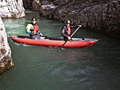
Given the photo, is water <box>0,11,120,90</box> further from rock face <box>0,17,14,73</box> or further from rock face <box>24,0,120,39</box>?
rock face <box>24,0,120,39</box>

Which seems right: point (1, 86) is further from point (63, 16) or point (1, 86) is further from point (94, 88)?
point (63, 16)

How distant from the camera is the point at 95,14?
1221 centimetres

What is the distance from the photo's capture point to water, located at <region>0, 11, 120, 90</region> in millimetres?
4926

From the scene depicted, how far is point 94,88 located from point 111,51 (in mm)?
4000

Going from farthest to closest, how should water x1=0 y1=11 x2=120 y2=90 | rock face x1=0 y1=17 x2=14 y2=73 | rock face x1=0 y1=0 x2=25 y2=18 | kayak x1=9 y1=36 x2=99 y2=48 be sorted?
rock face x1=0 y1=0 x2=25 y2=18 < kayak x1=9 y1=36 x2=99 y2=48 < water x1=0 y1=11 x2=120 y2=90 < rock face x1=0 y1=17 x2=14 y2=73

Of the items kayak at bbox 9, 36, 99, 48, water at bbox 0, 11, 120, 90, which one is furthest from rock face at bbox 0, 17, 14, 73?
kayak at bbox 9, 36, 99, 48

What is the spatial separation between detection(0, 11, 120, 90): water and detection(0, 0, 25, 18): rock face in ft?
49.6

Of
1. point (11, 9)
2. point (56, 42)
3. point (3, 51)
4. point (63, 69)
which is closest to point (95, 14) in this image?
point (56, 42)

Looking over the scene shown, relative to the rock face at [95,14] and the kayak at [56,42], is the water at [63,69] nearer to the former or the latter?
the kayak at [56,42]

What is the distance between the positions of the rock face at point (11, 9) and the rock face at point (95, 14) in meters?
7.31

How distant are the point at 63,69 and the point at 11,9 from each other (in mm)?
19700

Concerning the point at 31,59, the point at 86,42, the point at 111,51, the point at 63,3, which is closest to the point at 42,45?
the point at 31,59

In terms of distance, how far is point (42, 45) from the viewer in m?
8.81

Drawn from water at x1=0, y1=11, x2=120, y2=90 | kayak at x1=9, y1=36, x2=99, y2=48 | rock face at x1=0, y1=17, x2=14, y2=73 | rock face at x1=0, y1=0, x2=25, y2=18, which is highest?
rock face at x1=0, y1=0, x2=25, y2=18
